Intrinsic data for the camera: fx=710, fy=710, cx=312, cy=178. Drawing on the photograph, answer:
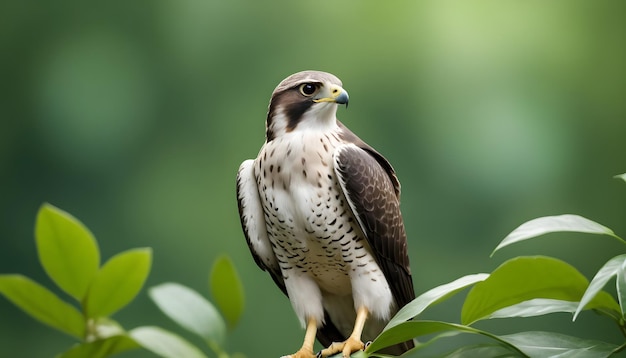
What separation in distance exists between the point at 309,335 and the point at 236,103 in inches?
50.8

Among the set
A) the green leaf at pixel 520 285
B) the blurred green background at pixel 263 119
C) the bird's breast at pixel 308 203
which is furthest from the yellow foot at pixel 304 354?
the blurred green background at pixel 263 119

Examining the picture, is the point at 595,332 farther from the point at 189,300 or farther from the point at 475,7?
the point at 189,300

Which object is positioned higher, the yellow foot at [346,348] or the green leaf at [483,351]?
the green leaf at [483,351]

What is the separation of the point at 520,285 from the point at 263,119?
1494mm

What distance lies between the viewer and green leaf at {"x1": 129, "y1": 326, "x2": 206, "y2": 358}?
129 centimetres

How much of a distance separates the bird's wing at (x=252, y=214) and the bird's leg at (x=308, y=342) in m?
0.14

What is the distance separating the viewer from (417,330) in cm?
89

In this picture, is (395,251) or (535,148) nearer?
(395,251)

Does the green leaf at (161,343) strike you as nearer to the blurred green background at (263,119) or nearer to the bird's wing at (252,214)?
the bird's wing at (252,214)

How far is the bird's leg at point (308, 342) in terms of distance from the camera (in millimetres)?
1170

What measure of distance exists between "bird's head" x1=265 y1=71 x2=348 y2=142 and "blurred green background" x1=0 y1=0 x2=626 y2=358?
1.18 m

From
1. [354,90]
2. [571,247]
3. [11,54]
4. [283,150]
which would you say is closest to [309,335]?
[283,150]

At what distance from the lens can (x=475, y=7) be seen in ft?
7.92

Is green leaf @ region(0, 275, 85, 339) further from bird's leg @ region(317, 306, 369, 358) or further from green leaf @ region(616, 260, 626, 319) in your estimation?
green leaf @ region(616, 260, 626, 319)
